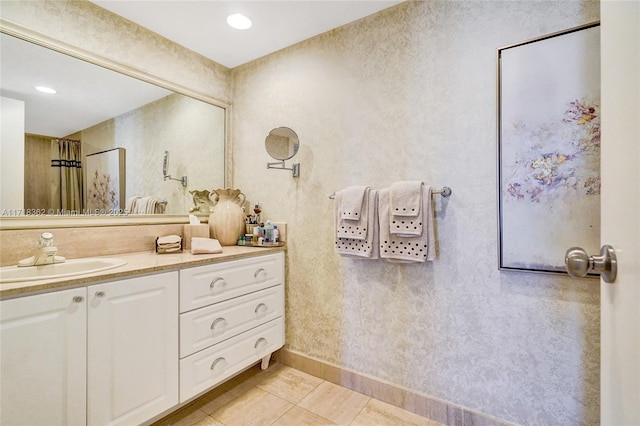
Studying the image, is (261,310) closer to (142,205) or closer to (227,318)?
(227,318)

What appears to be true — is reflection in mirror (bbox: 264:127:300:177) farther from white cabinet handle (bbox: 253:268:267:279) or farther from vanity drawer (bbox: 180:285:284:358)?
vanity drawer (bbox: 180:285:284:358)

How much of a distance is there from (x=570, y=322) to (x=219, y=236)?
1.95m

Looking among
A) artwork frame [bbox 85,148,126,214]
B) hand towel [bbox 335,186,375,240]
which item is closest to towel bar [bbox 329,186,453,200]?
hand towel [bbox 335,186,375,240]

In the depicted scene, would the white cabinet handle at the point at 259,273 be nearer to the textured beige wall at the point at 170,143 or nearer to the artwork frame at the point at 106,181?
the textured beige wall at the point at 170,143

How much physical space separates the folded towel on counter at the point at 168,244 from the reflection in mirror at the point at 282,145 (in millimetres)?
750

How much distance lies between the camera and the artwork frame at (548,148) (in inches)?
45.9

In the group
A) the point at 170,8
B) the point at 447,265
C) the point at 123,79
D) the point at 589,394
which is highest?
the point at 170,8

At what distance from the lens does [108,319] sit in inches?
46.1

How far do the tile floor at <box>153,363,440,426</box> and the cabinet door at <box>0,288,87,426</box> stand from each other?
0.58 meters

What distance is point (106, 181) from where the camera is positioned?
5.50 ft

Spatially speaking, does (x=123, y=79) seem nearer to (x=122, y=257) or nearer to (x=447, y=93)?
(x=122, y=257)

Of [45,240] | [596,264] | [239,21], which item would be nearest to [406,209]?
[596,264]

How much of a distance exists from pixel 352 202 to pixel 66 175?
5.05 feet
